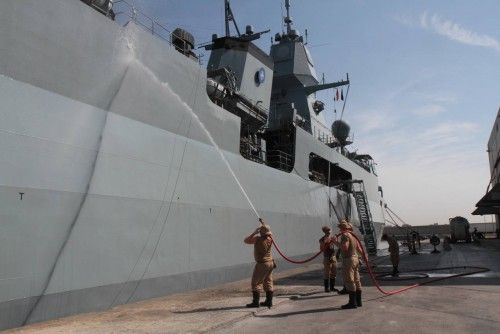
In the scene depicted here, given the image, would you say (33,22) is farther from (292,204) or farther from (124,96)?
(292,204)

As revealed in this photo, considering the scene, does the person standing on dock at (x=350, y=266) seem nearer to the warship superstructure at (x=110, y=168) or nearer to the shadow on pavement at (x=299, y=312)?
the shadow on pavement at (x=299, y=312)

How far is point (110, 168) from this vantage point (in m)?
7.68

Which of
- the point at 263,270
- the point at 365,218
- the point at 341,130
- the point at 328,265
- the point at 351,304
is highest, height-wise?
the point at 341,130

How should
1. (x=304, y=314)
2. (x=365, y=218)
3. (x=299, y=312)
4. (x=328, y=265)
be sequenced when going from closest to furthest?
(x=304, y=314), (x=299, y=312), (x=328, y=265), (x=365, y=218)

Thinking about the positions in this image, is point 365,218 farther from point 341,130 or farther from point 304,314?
point 304,314

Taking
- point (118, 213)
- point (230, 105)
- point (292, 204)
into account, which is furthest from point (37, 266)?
point (292, 204)

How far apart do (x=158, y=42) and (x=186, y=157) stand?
2.66 m

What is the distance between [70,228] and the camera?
22.3ft

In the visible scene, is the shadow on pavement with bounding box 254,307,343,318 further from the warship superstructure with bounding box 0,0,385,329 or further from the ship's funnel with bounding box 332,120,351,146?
the ship's funnel with bounding box 332,120,351,146

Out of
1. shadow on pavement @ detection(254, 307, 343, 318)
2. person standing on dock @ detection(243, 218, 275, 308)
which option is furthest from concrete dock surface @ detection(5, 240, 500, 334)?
person standing on dock @ detection(243, 218, 275, 308)

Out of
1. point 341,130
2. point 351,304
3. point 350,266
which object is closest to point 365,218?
point 341,130

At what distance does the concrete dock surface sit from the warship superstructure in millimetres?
596

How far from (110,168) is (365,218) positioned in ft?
64.5

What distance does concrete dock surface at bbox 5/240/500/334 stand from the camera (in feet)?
18.9
